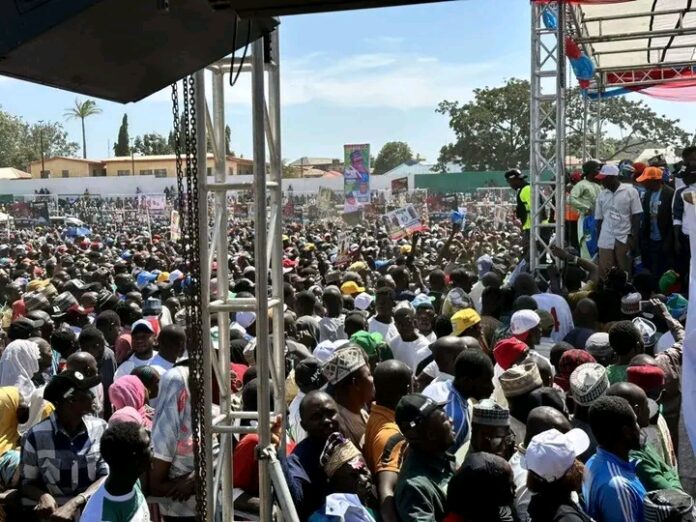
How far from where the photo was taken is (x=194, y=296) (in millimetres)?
3736

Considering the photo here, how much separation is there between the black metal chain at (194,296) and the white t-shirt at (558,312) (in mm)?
3846

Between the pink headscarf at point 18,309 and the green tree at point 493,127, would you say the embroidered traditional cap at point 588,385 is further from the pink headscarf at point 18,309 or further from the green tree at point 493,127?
the green tree at point 493,127

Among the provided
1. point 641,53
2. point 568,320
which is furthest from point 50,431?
point 641,53

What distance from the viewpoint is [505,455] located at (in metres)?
3.54

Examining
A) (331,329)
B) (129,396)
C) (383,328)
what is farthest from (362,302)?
(129,396)

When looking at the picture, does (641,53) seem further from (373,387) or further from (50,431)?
(50,431)

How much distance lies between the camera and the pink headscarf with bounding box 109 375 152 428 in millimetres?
4812

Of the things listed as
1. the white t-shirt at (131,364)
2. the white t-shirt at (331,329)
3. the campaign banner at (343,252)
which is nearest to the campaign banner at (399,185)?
the campaign banner at (343,252)

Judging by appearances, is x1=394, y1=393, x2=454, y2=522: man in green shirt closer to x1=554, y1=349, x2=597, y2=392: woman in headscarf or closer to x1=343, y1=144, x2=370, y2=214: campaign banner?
x1=554, y1=349, x2=597, y2=392: woman in headscarf

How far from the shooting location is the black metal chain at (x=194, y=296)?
11.9ft

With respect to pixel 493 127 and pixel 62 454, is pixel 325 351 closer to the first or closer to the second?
pixel 62 454

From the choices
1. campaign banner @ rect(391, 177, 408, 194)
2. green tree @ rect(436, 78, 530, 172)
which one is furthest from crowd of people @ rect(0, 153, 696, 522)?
green tree @ rect(436, 78, 530, 172)

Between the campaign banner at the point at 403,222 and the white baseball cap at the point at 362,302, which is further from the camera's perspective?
the campaign banner at the point at 403,222

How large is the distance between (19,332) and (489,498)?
15.6ft
